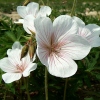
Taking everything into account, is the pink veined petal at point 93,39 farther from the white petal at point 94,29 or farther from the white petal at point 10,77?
the white petal at point 10,77

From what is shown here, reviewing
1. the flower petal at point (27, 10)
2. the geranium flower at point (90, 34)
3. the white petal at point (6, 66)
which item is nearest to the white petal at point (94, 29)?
the geranium flower at point (90, 34)

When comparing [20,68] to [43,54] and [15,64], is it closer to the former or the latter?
[15,64]

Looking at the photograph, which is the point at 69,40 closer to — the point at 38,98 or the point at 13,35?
the point at 38,98

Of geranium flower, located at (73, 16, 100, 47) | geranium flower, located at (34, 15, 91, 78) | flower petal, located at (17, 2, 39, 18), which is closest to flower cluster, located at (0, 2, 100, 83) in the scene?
geranium flower, located at (34, 15, 91, 78)

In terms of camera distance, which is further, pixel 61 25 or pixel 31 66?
pixel 31 66

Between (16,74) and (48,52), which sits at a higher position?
(48,52)

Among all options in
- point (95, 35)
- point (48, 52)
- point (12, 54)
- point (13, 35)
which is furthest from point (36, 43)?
point (13, 35)

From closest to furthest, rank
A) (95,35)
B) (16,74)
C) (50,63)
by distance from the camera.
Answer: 1. (50,63)
2. (95,35)
3. (16,74)
